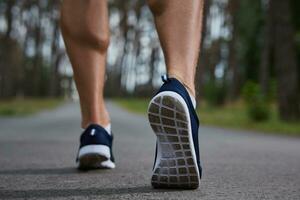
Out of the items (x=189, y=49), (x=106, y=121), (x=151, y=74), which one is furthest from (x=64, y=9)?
(x=151, y=74)

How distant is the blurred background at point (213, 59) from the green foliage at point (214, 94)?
0.04 meters

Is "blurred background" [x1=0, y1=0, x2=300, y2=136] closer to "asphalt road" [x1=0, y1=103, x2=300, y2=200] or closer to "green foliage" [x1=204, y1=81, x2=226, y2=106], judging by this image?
"green foliage" [x1=204, y1=81, x2=226, y2=106]

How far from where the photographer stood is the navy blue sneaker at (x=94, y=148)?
2.32 meters

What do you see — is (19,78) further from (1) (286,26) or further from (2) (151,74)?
(1) (286,26)

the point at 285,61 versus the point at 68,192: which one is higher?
the point at 285,61

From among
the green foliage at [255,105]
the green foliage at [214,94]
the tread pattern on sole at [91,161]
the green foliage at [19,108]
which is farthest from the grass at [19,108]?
the tread pattern on sole at [91,161]

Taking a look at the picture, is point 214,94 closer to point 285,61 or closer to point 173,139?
point 285,61

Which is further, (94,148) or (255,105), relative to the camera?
(255,105)

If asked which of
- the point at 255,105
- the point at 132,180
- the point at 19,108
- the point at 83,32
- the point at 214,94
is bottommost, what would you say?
the point at 19,108

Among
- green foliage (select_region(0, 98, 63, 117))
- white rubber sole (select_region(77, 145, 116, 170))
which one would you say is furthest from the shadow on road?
green foliage (select_region(0, 98, 63, 117))

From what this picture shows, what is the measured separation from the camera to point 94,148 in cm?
232

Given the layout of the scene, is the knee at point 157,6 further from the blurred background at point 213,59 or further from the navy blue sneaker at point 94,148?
the blurred background at point 213,59

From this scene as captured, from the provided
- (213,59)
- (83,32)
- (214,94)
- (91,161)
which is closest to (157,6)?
(83,32)

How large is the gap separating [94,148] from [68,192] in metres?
0.51
